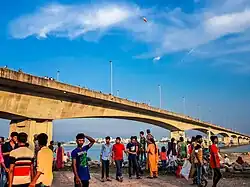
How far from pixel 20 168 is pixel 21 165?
0.17 ft

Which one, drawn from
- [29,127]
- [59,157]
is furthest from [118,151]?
[29,127]

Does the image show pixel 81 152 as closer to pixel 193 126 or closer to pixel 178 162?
pixel 178 162

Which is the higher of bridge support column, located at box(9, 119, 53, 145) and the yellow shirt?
bridge support column, located at box(9, 119, 53, 145)

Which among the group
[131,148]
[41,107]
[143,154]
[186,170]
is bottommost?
[186,170]

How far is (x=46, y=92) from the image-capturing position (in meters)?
23.1

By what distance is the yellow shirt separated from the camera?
532cm

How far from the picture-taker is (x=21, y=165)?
539cm

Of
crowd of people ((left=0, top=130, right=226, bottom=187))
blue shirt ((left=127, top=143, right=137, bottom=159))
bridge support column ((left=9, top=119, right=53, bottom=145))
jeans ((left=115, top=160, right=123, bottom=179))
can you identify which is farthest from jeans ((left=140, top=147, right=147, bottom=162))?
bridge support column ((left=9, top=119, right=53, bottom=145))

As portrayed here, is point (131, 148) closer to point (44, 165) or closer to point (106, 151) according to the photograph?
point (106, 151)

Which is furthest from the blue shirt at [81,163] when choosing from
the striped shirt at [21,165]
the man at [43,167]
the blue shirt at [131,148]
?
the blue shirt at [131,148]

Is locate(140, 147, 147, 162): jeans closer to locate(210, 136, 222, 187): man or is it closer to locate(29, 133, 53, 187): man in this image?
locate(210, 136, 222, 187): man

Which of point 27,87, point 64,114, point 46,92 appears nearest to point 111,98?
point 64,114

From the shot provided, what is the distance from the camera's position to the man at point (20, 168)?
17.5ft

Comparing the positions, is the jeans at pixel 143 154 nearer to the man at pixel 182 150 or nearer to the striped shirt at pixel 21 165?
the man at pixel 182 150
